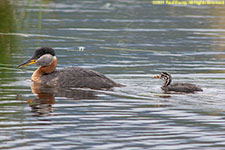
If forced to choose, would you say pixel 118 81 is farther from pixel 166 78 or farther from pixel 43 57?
pixel 43 57

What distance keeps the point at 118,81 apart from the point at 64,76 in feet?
4.78

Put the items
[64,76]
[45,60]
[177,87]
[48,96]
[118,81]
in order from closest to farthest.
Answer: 1. [48,96]
2. [177,87]
3. [64,76]
4. [118,81]
5. [45,60]

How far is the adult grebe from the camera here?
50.9 feet

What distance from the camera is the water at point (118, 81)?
10359 millimetres

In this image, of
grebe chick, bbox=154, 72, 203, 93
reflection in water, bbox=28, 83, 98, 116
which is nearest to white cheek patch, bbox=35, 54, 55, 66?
reflection in water, bbox=28, 83, 98, 116

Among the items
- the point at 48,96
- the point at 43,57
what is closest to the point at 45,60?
the point at 43,57

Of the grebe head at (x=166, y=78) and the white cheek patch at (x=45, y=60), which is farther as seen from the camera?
the white cheek patch at (x=45, y=60)

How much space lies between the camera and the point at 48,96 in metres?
14.3

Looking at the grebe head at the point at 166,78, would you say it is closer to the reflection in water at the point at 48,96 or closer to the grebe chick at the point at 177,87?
the grebe chick at the point at 177,87

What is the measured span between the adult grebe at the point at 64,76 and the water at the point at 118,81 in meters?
0.39

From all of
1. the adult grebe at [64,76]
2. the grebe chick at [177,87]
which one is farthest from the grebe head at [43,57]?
the grebe chick at [177,87]

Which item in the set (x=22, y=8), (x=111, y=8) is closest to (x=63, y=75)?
(x=22, y=8)

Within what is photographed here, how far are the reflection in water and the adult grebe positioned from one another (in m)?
0.35

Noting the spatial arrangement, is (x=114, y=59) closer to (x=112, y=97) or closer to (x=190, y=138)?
(x=112, y=97)
